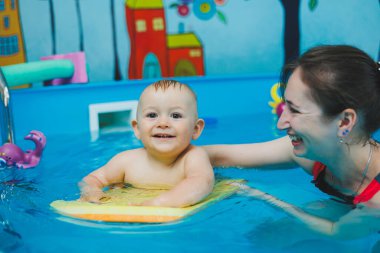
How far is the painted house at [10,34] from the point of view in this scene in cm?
435

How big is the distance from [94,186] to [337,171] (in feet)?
3.11

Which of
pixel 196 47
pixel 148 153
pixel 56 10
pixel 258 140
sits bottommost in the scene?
pixel 258 140

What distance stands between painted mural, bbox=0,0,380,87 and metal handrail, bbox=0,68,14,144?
6.70 feet

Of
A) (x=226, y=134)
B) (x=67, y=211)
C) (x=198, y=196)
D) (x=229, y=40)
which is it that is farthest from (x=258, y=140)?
(x=229, y=40)

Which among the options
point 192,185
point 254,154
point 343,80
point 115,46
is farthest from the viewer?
point 115,46

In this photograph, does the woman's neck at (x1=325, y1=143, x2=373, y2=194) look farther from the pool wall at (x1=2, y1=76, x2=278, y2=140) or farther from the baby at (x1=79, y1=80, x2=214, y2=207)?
the pool wall at (x1=2, y1=76, x2=278, y2=140)

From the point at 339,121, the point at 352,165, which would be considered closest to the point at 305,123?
the point at 339,121

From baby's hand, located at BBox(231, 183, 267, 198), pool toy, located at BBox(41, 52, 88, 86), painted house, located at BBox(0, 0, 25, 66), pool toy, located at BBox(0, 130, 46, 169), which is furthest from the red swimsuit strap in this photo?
painted house, located at BBox(0, 0, 25, 66)

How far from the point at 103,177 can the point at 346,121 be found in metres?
1.01

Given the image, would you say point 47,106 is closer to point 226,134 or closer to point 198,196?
point 226,134

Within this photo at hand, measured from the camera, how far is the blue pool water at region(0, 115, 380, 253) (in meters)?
1.57

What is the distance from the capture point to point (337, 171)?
1.86 m

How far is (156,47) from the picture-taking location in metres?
4.84

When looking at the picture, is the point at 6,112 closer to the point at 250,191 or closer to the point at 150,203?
the point at 150,203
